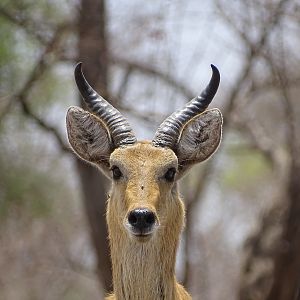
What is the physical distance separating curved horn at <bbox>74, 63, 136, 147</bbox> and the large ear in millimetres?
87

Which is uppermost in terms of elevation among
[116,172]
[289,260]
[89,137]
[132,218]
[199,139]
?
[199,139]

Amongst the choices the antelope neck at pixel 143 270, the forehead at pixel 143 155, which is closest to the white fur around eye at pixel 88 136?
the forehead at pixel 143 155

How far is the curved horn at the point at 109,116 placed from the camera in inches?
489

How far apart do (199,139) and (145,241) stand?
5.28 feet

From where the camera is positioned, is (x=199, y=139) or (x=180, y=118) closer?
(x=180, y=118)

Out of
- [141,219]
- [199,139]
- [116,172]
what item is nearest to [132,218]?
[141,219]

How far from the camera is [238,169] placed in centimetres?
3431

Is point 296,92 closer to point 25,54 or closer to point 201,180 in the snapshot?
point 201,180

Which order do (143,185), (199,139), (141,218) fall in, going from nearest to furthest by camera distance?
1. (141,218)
2. (143,185)
3. (199,139)

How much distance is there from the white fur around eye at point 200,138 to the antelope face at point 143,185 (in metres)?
0.38

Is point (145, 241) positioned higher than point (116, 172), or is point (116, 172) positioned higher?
point (116, 172)

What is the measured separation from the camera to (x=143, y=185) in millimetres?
11750

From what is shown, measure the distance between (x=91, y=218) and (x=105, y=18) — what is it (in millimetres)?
3732

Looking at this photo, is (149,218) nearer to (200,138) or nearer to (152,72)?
(200,138)
